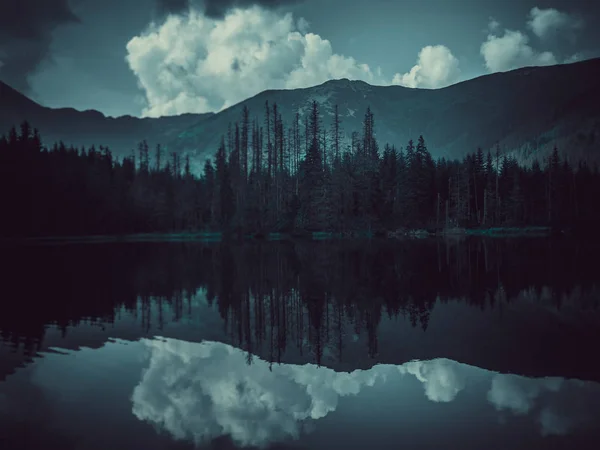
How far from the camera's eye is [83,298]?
22391 millimetres

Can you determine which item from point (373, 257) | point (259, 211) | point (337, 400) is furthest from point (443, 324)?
point (259, 211)

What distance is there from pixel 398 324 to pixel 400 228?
65.4 metres

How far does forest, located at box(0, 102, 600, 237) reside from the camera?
78.1 m

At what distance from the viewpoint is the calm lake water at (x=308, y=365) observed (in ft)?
25.7

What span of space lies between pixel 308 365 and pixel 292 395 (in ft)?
6.77

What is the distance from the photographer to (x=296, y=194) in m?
79.2

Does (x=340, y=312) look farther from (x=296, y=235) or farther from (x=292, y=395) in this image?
(x=296, y=235)

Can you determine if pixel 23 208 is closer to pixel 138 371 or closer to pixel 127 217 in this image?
pixel 127 217

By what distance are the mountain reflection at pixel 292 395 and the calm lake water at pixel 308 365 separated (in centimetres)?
4

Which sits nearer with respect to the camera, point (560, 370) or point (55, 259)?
point (560, 370)

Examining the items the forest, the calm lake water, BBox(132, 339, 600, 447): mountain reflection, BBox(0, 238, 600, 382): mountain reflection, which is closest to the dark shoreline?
the forest

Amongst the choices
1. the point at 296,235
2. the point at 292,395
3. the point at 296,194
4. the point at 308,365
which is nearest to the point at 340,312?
the point at 308,365

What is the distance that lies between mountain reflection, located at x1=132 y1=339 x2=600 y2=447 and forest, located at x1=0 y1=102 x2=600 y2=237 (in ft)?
209

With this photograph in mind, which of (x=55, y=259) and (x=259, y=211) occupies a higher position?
(x=259, y=211)
